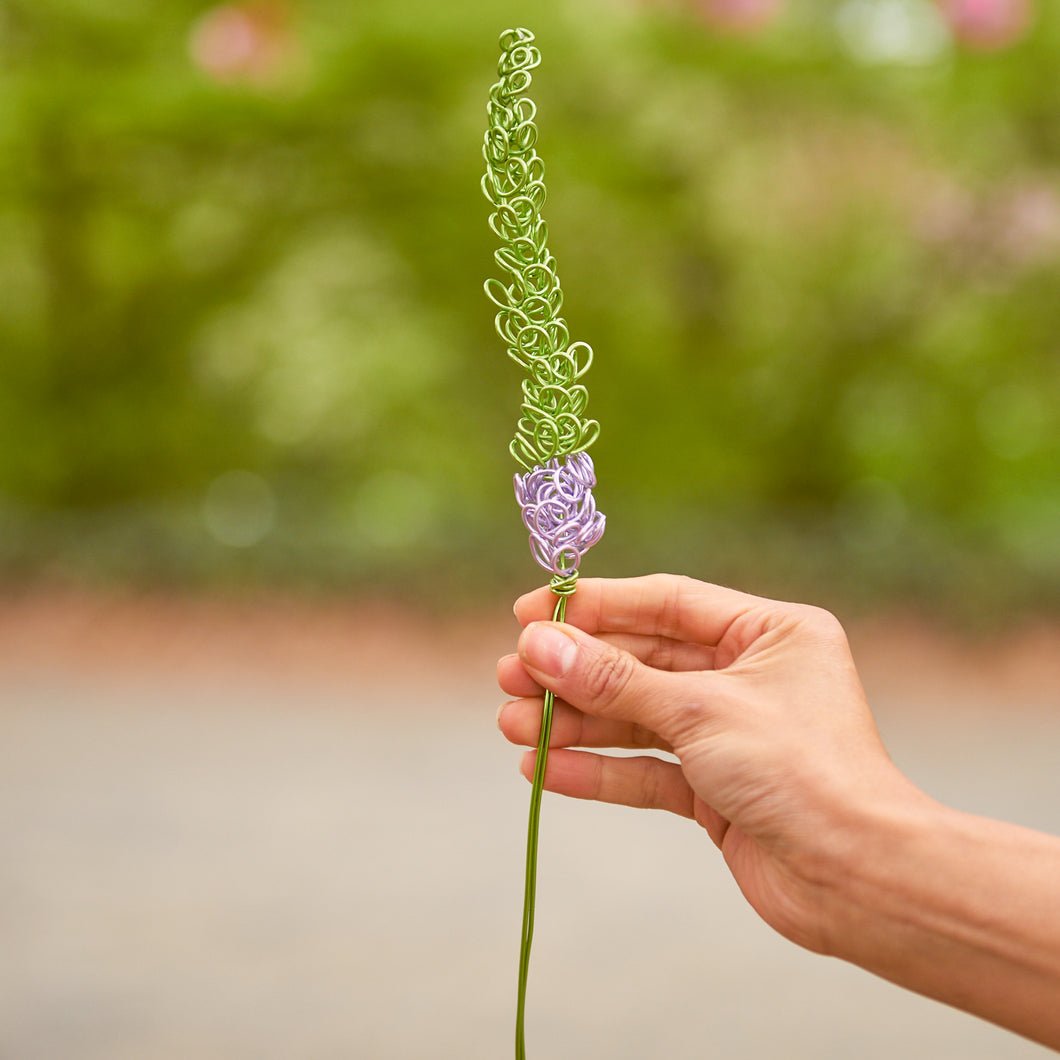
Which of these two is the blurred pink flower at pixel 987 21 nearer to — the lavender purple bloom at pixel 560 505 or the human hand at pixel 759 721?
the human hand at pixel 759 721

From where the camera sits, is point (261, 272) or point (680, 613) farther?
point (261, 272)

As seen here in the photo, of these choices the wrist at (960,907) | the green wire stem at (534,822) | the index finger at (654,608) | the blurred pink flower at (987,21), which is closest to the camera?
the wrist at (960,907)

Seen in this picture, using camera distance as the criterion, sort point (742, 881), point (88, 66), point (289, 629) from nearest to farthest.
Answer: point (742, 881) → point (289, 629) → point (88, 66)

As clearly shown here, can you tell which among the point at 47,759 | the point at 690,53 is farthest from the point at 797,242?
the point at 47,759

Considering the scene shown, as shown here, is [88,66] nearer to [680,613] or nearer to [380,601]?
[380,601]

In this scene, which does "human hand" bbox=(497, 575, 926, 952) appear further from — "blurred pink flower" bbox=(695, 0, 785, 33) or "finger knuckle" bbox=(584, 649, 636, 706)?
"blurred pink flower" bbox=(695, 0, 785, 33)

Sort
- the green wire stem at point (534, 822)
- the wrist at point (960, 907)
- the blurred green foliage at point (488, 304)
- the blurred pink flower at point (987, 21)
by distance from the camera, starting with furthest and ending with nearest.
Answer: the blurred green foliage at point (488, 304), the blurred pink flower at point (987, 21), the green wire stem at point (534, 822), the wrist at point (960, 907)

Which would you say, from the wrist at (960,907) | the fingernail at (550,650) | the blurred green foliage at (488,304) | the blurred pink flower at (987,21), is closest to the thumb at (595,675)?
the fingernail at (550,650)

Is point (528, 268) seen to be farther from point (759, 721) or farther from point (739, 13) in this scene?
point (739, 13)
